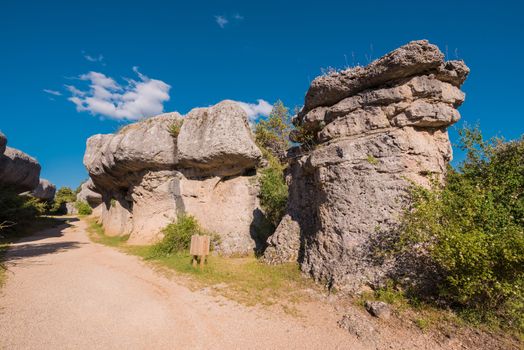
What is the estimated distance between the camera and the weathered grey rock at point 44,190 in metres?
33.5

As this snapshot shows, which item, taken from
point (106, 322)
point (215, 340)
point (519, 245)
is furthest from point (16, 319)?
point (519, 245)

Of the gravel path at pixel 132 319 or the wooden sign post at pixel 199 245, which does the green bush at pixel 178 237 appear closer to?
the wooden sign post at pixel 199 245

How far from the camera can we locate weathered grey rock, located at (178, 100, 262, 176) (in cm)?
1316

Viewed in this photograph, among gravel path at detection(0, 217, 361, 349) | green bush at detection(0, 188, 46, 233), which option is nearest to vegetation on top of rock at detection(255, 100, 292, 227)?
gravel path at detection(0, 217, 361, 349)

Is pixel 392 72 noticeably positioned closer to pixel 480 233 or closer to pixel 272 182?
pixel 480 233

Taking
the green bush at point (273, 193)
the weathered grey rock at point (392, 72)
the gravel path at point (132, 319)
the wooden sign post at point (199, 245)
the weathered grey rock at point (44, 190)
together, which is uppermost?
the weathered grey rock at point (392, 72)

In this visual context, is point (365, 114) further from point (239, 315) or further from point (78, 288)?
point (78, 288)

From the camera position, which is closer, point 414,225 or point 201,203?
point 414,225

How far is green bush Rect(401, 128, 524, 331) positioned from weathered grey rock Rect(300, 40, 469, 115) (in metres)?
2.70

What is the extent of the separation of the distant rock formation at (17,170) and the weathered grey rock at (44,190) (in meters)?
12.4

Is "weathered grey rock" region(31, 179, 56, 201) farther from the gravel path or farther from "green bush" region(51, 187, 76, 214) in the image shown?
the gravel path

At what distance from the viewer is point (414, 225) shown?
6379 millimetres

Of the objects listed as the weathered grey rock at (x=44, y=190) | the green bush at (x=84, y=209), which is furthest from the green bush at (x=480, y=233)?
the green bush at (x=84, y=209)

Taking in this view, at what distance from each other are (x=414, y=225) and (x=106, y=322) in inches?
291
